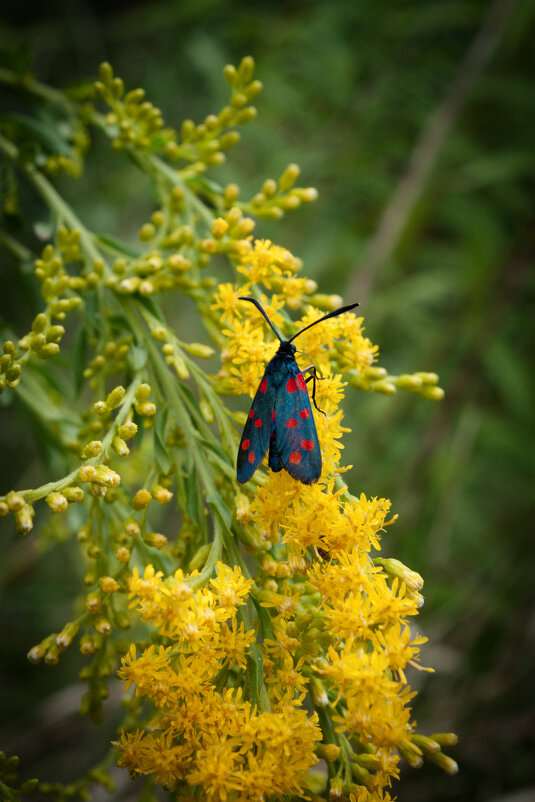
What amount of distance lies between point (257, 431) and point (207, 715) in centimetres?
55

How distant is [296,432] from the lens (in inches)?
42.5

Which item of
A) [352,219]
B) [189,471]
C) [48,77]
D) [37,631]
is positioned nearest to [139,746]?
[189,471]

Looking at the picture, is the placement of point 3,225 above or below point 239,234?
above

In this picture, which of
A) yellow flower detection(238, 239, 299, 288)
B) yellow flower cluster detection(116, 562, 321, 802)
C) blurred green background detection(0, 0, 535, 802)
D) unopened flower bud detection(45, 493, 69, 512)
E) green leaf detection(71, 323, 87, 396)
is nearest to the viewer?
yellow flower cluster detection(116, 562, 321, 802)

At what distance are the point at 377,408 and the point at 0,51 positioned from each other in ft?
7.23

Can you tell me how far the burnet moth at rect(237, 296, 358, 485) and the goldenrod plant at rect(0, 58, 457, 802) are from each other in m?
0.04

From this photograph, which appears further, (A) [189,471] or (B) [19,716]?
(B) [19,716]

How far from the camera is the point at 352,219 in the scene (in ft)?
10.1

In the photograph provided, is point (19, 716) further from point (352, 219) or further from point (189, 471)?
point (352, 219)

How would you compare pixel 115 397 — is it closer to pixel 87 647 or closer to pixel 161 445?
pixel 161 445

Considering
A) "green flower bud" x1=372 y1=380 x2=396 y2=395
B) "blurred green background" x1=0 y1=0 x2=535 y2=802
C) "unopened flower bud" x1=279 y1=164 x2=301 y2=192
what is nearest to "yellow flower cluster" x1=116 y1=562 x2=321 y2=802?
"green flower bud" x1=372 y1=380 x2=396 y2=395

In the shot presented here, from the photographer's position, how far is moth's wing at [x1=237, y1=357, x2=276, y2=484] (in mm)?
1095

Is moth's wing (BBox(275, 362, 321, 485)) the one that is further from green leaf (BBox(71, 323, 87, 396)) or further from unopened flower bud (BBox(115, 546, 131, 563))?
green leaf (BBox(71, 323, 87, 396))

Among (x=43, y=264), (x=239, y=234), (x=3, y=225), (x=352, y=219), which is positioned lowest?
(x=43, y=264)
